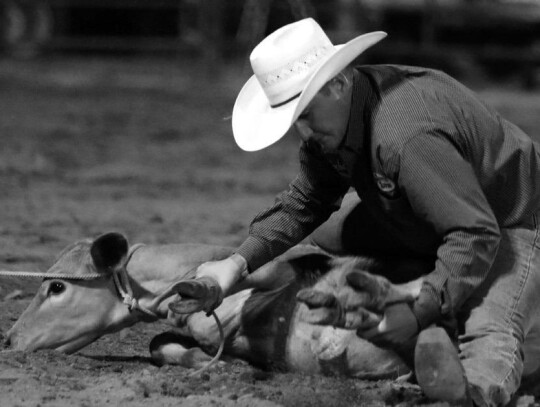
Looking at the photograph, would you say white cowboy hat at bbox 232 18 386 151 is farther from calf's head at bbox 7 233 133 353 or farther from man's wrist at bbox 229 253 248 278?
calf's head at bbox 7 233 133 353

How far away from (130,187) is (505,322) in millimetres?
4862

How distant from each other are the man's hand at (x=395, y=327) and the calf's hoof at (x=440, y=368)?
44 mm

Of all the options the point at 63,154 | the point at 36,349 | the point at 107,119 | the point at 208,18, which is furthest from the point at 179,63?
the point at 36,349

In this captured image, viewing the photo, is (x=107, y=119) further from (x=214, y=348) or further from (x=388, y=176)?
(x=388, y=176)

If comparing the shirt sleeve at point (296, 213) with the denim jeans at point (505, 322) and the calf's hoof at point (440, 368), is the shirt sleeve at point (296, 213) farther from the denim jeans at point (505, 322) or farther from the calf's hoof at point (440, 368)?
the calf's hoof at point (440, 368)

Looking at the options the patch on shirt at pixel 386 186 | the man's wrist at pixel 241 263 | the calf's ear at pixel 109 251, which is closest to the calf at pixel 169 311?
the calf's ear at pixel 109 251

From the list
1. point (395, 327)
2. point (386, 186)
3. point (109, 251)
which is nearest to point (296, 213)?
point (386, 186)

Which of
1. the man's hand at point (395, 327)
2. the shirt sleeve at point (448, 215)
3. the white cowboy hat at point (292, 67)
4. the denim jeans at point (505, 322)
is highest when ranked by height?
the white cowboy hat at point (292, 67)

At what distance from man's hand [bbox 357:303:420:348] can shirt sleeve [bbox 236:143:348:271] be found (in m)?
0.72

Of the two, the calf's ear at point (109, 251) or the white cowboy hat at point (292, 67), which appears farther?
the calf's ear at point (109, 251)

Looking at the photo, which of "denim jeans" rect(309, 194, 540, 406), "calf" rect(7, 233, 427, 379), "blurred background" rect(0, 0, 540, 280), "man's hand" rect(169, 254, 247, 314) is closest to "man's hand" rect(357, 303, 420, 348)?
"denim jeans" rect(309, 194, 540, 406)

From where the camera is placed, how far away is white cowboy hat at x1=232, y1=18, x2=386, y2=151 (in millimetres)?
3545

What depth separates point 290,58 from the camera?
3.65 m

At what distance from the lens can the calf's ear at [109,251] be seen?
14.2 feet
